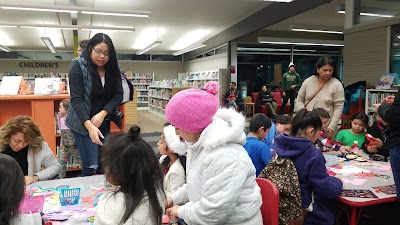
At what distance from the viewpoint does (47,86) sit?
4.39 metres

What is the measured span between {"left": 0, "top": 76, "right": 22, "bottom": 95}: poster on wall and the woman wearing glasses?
247 cm

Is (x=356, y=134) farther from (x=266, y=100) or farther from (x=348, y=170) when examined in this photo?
(x=266, y=100)

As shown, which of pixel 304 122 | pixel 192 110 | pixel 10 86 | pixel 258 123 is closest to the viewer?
pixel 192 110

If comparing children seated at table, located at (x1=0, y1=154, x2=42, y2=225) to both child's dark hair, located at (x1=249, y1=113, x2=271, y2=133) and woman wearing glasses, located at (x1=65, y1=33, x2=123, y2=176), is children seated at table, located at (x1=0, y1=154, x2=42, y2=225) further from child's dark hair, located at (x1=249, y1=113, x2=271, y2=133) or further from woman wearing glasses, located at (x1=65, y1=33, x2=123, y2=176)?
child's dark hair, located at (x1=249, y1=113, x2=271, y2=133)

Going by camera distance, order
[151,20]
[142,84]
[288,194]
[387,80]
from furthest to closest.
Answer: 1. [142,84]
2. [151,20]
3. [387,80]
4. [288,194]

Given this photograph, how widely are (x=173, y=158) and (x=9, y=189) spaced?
4.05 ft

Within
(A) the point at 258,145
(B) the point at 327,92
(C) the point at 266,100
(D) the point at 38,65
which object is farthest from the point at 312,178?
(D) the point at 38,65

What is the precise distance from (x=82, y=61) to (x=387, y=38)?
5.49 metres

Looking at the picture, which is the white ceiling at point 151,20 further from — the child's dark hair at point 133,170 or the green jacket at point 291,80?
the child's dark hair at point 133,170

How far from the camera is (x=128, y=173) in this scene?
133cm

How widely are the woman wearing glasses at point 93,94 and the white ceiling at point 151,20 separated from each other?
5959mm

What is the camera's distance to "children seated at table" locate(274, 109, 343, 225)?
78.5 inches

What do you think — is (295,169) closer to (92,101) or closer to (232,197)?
(232,197)

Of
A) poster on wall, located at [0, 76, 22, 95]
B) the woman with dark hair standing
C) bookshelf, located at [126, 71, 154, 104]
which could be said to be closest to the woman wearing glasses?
the woman with dark hair standing
